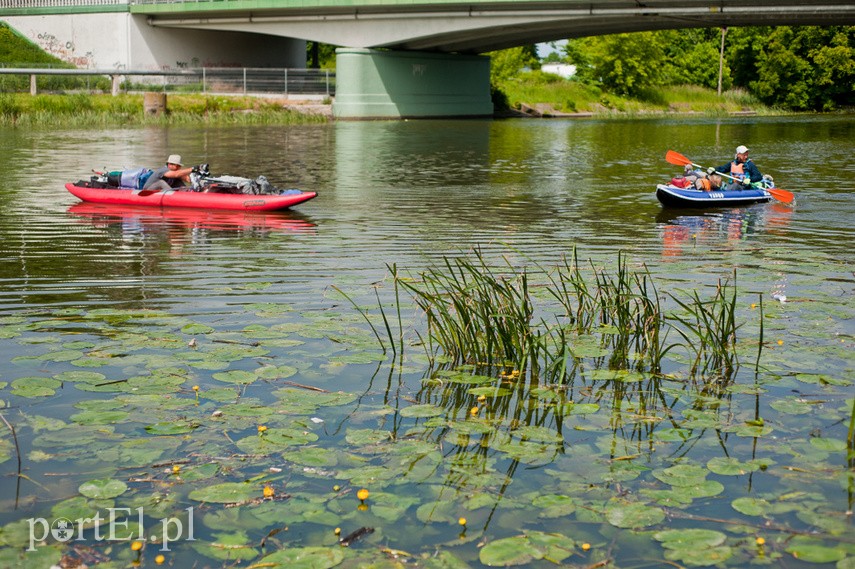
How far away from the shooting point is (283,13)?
48.9 metres

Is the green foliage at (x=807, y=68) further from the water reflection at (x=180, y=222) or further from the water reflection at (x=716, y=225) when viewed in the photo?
the water reflection at (x=180, y=222)

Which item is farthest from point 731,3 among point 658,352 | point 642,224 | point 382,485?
point 382,485

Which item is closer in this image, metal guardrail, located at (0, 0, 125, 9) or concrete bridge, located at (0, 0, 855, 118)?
concrete bridge, located at (0, 0, 855, 118)

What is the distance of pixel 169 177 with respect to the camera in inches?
653

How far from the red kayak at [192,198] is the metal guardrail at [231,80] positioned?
32.2 meters

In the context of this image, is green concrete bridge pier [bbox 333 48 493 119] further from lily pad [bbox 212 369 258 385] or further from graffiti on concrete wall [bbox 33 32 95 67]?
lily pad [bbox 212 369 258 385]

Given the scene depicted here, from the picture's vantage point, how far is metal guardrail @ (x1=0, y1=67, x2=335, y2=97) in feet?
159

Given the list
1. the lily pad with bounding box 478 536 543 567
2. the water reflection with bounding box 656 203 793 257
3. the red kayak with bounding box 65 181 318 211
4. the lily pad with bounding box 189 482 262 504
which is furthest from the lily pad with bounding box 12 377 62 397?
the red kayak with bounding box 65 181 318 211

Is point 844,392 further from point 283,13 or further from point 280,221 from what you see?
point 283,13

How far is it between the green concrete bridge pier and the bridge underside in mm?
685

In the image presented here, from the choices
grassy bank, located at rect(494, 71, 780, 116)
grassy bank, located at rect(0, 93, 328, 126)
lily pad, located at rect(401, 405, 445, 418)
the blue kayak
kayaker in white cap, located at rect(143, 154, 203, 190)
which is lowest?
lily pad, located at rect(401, 405, 445, 418)

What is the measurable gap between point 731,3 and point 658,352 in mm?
35089

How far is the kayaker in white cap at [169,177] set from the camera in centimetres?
1655

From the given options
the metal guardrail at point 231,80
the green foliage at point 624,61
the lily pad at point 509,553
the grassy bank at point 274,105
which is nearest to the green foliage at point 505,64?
the grassy bank at point 274,105
